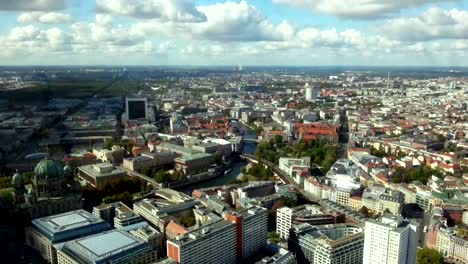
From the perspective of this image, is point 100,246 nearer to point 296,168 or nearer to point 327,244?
point 327,244

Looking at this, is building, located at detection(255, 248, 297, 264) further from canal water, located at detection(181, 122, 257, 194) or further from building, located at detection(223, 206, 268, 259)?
canal water, located at detection(181, 122, 257, 194)

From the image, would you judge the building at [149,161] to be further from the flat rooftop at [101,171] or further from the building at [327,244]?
the building at [327,244]

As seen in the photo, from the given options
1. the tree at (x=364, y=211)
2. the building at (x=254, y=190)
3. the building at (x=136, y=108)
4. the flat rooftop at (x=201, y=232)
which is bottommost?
the tree at (x=364, y=211)

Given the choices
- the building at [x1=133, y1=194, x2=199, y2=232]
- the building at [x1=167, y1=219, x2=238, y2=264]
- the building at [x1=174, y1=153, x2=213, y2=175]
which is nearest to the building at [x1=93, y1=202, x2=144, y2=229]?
the building at [x1=133, y1=194, x2=199, y2=232]

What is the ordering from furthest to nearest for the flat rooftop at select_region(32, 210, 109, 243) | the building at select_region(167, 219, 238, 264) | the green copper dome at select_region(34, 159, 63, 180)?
the green copper dome at select_region(34, 159, 63, 180) < the flat rooftop at select_region(32, 210, 109, 243) < the building at select_region(167, 219, 238, 264)

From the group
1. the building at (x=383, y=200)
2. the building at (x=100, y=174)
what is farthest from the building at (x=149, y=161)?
the building at (x=383, y=200)

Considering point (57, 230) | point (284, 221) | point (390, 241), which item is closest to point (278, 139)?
point (284, 221)

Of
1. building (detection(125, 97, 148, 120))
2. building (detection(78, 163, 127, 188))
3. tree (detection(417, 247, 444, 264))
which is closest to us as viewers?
tree (detection(417, 247, 444, 264))
